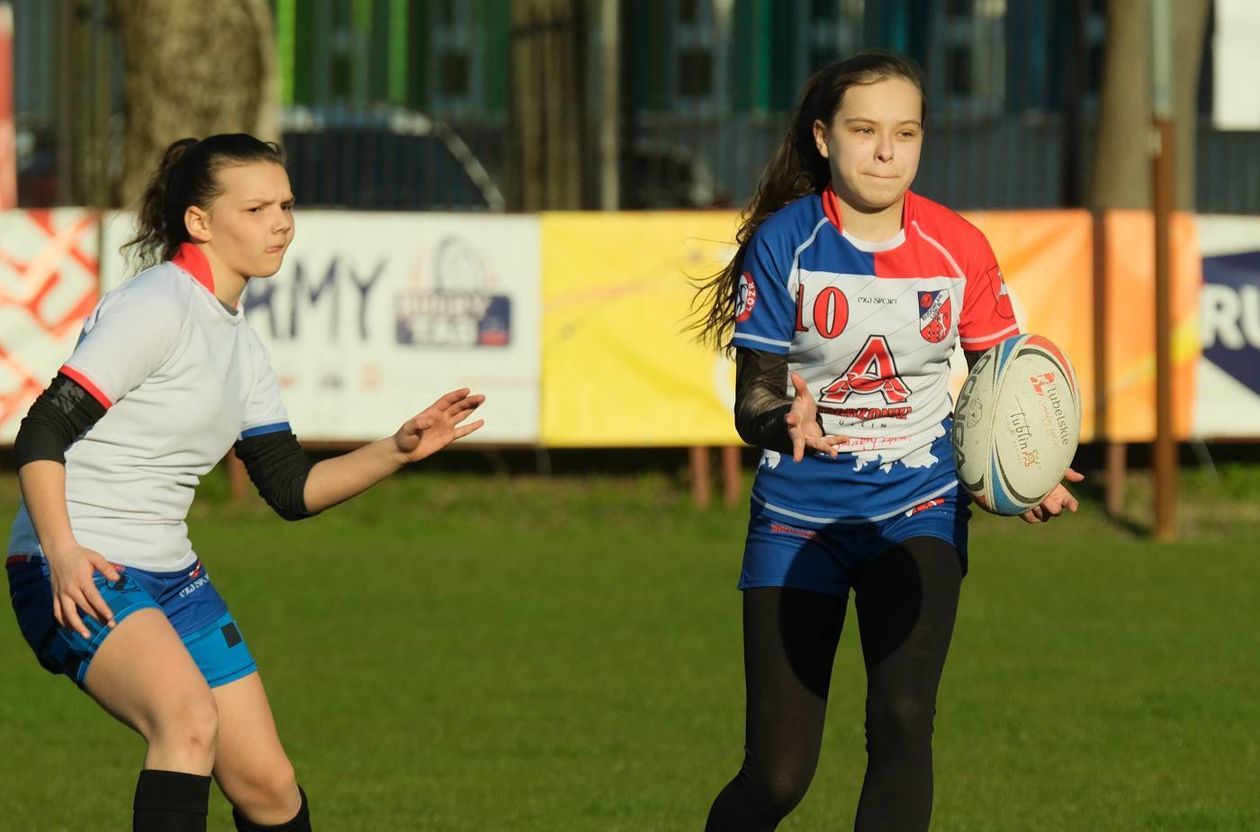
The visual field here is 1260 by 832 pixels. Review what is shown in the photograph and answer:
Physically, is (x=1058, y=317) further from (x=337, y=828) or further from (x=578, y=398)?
(x=337, y=828)

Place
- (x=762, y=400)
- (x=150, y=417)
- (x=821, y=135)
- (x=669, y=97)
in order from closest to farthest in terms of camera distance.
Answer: (x=150, y=417) → (x=762, y=400) → (x=821, y=135) → (x=669, y=97)

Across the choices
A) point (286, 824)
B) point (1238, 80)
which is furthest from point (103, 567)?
point (1238, 80)

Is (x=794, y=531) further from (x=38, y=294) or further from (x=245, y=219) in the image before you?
(x=38, y=294)

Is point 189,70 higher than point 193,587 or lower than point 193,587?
higher

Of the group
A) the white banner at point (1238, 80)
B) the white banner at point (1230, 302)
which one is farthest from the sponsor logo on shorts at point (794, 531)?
the white banner at point (1238, 80)

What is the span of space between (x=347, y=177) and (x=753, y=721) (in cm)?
1224

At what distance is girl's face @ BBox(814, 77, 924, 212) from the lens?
504 cm

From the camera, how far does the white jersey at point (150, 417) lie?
478cm

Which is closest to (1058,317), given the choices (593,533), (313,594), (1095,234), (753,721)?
(1095,234)

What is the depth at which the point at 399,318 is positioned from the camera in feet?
44.3

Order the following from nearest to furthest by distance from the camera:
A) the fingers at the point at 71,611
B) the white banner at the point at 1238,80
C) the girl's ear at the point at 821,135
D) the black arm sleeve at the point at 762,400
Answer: the fingers at the point at 71,611 < the black arm sleeve at the point at 762,400 < the girl's ear at the point at 821,135 < the white banner at the point at 1238,80

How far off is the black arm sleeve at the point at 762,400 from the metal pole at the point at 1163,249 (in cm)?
825

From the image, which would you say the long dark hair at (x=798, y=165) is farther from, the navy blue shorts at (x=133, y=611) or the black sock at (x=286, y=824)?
the black sock at (x=286, y=824)

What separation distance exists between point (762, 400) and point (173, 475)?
1.40m
